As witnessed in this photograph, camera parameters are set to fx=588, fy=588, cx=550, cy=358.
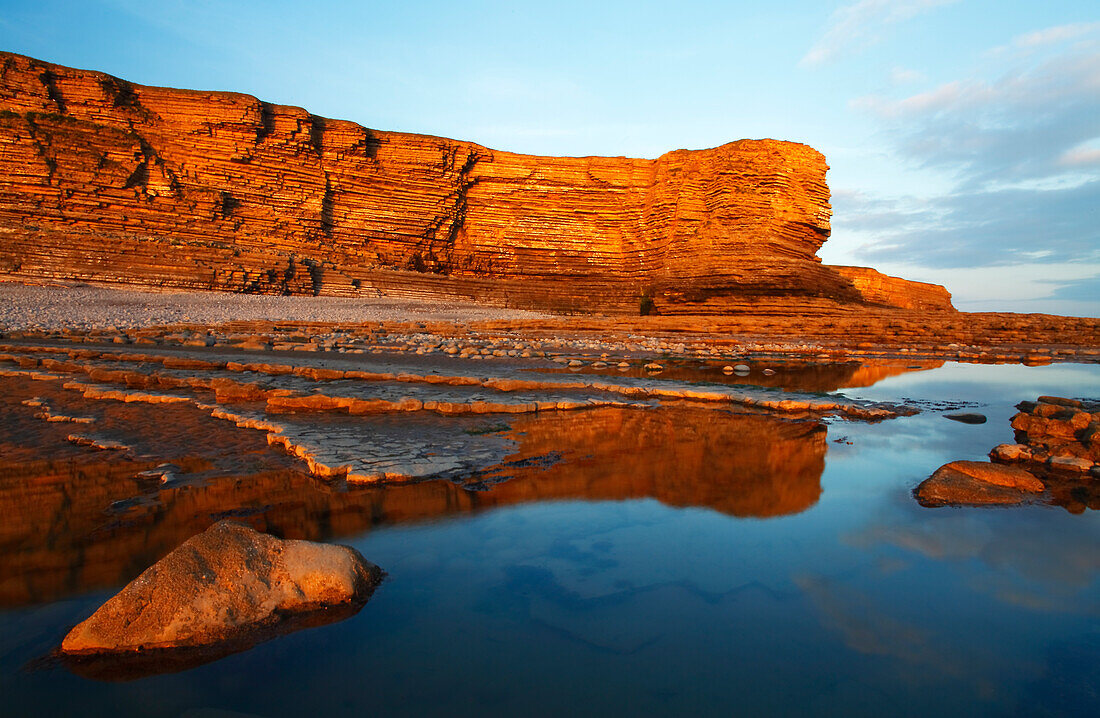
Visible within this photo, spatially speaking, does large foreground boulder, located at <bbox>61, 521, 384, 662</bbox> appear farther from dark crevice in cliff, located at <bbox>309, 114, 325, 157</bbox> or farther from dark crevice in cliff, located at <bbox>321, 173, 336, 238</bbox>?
dark crevice in cliff, located at <bbox>309, 114, 325, 157</bbox>

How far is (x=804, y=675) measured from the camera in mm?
1927

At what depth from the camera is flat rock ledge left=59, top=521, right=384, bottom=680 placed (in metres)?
1.96

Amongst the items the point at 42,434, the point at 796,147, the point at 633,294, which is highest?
the point at 796,147

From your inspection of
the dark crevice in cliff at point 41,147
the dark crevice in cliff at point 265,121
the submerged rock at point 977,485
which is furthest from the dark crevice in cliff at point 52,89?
the submerged rock at point 977,485

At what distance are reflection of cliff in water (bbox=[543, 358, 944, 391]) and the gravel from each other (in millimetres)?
11830

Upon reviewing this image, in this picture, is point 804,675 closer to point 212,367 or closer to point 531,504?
point 531,504

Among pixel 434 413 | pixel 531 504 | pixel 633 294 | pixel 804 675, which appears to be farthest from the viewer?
pixel 633 294

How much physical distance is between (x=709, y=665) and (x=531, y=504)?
1.62m

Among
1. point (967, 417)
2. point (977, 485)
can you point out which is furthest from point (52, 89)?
point (977, 485)

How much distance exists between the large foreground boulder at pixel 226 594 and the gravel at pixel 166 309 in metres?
15.2

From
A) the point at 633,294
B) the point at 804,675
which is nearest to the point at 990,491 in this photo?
the point at 804,675

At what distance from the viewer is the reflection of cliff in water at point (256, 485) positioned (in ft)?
8.98

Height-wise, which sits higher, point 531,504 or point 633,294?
point 633,294

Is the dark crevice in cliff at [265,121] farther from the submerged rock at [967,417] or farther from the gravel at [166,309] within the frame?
the submerged rock at [967,417]
